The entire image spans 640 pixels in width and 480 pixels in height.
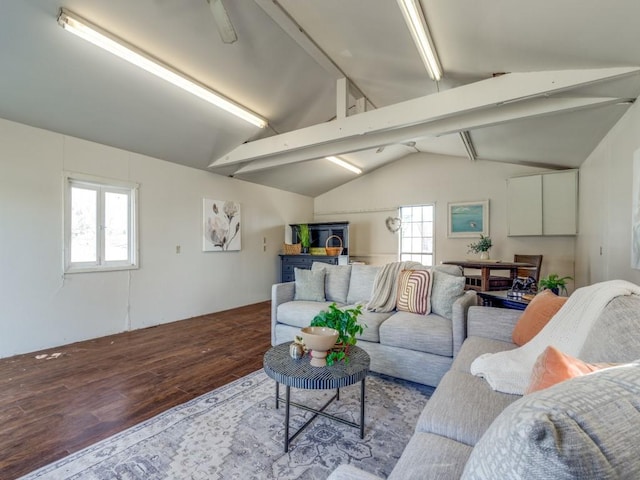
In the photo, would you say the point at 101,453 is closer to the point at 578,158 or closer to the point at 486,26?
the point at 486,26

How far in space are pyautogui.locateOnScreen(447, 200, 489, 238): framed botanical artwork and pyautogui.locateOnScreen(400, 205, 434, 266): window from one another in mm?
437

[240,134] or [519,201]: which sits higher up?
[240,134]

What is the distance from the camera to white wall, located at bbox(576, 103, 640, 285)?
2.54 meters

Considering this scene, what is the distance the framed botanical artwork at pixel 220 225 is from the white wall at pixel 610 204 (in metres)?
5.04

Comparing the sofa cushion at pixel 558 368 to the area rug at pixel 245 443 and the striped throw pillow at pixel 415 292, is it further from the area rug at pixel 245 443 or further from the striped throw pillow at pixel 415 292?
the striped throw pillow at pixel 415 292

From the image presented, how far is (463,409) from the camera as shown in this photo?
1280mm

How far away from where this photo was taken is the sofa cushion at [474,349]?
1.76 metres

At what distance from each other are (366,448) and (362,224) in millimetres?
5782

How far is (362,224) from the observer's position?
285 inches

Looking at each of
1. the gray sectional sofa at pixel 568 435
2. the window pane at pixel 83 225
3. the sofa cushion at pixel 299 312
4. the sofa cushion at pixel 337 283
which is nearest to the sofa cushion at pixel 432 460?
the gray sectional sofa at pixel 568 435

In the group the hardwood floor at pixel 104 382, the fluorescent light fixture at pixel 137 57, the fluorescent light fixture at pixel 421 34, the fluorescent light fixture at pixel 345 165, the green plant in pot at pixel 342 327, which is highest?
the fluorescent light fixture at pixel 137 57

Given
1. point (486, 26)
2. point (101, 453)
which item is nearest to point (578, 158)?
point (486, 26)

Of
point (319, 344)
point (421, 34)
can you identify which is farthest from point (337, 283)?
point (421, 34)

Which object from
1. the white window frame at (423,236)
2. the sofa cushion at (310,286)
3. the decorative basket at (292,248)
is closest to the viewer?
the sofa cushion at (310,286)
